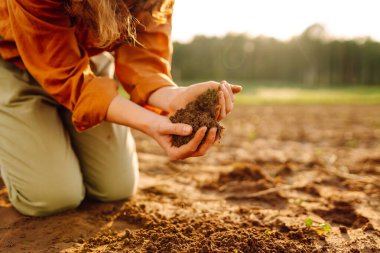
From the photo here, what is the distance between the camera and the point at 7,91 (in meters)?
2.41

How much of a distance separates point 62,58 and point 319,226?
1.75 metres

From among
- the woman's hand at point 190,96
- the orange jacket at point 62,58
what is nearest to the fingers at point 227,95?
the woman's hand at point 190,96

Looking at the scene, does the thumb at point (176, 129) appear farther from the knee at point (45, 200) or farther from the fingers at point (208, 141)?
the knee at point (45, 200)

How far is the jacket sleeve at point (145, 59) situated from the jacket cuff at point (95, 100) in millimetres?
343

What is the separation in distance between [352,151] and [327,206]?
2.21 m

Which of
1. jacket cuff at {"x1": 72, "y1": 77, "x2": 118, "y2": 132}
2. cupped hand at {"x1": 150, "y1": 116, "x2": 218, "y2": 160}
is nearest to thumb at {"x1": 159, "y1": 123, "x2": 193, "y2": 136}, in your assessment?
cupped hand at {"x1": 150, "y1": 116, "x2": 218, "y2": 160}

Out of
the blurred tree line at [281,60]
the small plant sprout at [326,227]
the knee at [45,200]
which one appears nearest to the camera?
the small plant sprout at [326,227]

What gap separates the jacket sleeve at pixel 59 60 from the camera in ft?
6.48

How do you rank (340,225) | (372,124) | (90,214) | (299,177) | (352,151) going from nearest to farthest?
1. (340,225)
2. (90,214)
3. (299,177)
4. (352,151)
5. (372,124)

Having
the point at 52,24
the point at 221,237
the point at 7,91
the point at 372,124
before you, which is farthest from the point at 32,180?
the point at 372,124

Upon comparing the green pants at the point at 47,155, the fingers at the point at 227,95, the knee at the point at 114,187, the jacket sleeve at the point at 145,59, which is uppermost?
the jacket sleeve at the point at 145,59

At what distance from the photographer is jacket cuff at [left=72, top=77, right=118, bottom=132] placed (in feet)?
6.43

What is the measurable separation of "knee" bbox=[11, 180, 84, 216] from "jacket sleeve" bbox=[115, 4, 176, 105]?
727 mm

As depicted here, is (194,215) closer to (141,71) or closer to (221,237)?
(221,237)
